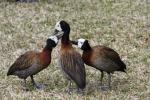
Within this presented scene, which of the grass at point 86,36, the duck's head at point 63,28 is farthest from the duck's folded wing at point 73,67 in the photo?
the duck's head at point 63,28

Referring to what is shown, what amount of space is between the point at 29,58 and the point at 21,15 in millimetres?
5679

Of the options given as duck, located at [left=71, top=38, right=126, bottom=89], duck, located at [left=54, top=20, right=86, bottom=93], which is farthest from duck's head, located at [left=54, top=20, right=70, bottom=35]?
duck, located at [left=71, top=38, right=126, bottom=89]

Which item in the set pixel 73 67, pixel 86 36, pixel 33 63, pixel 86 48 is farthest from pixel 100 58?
pixel 86 36

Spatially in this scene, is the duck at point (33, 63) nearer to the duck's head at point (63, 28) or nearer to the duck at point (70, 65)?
the duck's head at point (63, 28)

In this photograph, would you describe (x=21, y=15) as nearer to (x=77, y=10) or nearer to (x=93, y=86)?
(x=77, y=10)

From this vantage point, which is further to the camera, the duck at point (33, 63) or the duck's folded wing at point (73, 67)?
the duck at point (33, 63)

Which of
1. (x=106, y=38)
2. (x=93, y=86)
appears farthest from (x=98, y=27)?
(x=93, y=86)

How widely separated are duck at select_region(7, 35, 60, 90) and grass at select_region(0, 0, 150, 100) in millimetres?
275

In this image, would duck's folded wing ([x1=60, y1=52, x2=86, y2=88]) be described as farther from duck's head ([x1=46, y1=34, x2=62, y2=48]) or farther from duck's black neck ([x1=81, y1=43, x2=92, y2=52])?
duck's head ([x1=46, y1=34, x2=62, y2=48])

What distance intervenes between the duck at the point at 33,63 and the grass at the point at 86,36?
0.27 m

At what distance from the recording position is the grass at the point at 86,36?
902 centimetres

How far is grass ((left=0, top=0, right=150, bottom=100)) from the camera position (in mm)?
9023

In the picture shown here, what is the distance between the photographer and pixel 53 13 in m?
14.8

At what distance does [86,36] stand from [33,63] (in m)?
3.96
